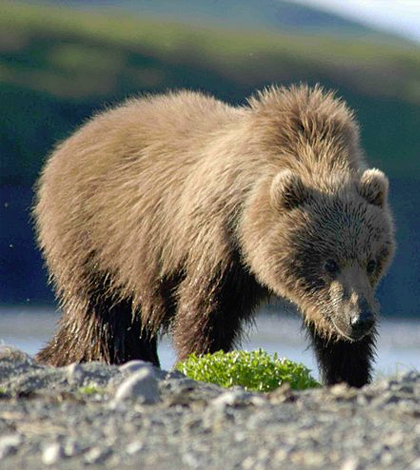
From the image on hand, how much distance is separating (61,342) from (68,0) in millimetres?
67330

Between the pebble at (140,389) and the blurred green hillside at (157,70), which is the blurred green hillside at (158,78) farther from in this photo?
the pebble at (140,389)

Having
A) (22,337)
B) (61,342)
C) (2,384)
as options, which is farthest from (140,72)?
(2,384)

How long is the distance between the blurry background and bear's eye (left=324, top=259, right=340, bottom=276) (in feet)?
67.9

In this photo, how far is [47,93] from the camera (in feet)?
163

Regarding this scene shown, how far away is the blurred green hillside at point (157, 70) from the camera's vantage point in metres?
45.4

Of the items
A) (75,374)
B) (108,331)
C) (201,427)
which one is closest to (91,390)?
(75,374)

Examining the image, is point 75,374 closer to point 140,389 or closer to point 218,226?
point 140,389

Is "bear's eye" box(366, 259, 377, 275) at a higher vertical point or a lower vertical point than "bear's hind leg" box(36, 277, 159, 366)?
higher

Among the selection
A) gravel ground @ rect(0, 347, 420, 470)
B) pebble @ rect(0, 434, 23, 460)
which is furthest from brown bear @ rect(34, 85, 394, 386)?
pebble @ rect(0, 434, 23, 460)

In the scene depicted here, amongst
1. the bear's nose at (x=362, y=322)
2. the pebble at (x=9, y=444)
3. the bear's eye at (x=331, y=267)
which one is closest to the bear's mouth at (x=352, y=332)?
the bear's nose at (x=362, y=322)

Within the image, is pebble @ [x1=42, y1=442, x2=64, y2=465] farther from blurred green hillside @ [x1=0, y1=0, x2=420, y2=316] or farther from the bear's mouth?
blurred green hillside @ [x1=0, y1=0, x2=420, y2=316]

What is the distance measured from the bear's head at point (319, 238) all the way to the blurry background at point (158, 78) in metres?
20.4

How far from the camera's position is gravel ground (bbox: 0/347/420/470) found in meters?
5.55

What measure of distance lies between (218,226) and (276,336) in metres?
17.0
